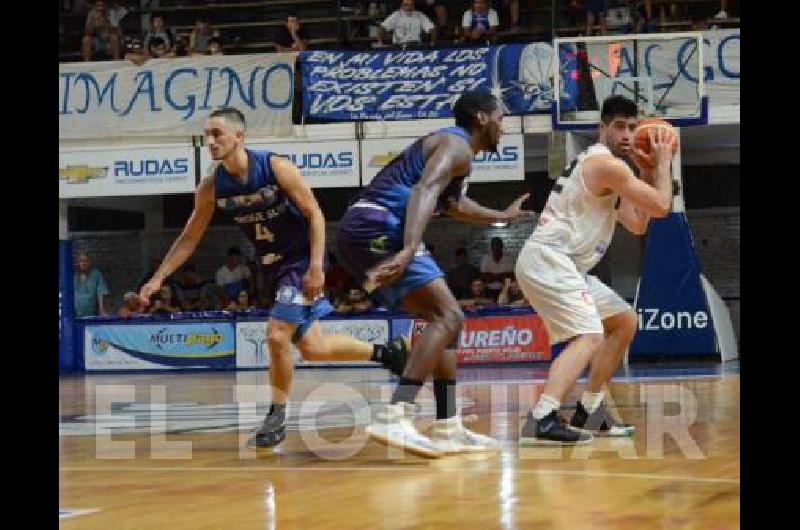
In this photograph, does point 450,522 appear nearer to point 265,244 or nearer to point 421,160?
point 421,160

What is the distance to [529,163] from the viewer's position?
2145cm

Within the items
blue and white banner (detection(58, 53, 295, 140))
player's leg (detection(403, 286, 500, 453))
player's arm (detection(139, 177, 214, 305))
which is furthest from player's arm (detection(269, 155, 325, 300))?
blue and white banner (detection(58, 53, 295, 140))

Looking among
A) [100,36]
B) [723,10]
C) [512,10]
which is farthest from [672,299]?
[100,36]

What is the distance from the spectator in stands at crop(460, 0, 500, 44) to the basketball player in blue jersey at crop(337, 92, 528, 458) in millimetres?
12763

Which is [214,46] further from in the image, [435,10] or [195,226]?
[195,226]

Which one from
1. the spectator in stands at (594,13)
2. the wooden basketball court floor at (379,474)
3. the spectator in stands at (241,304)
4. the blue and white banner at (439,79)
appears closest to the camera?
the wooden basketball court floor at (379,474)

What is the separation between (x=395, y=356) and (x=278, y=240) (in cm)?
101

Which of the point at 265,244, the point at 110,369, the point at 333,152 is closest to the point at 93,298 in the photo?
the point at 110,369

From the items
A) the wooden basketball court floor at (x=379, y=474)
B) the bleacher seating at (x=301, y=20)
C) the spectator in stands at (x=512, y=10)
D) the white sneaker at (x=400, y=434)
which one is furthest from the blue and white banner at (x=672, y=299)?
the white sneaker at (x=400, y=434)

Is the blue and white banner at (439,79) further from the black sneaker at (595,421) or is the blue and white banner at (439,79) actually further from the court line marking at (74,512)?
the court line marking at (74,512)

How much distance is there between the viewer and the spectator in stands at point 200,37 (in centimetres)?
2164

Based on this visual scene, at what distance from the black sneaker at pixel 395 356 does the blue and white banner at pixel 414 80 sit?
37.0 ft

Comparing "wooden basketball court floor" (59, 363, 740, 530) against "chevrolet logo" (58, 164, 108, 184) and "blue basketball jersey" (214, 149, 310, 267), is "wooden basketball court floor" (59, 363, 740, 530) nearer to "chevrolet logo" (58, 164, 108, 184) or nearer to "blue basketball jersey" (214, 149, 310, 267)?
"blue basketball jersey" (214, 149, 310, 267)
